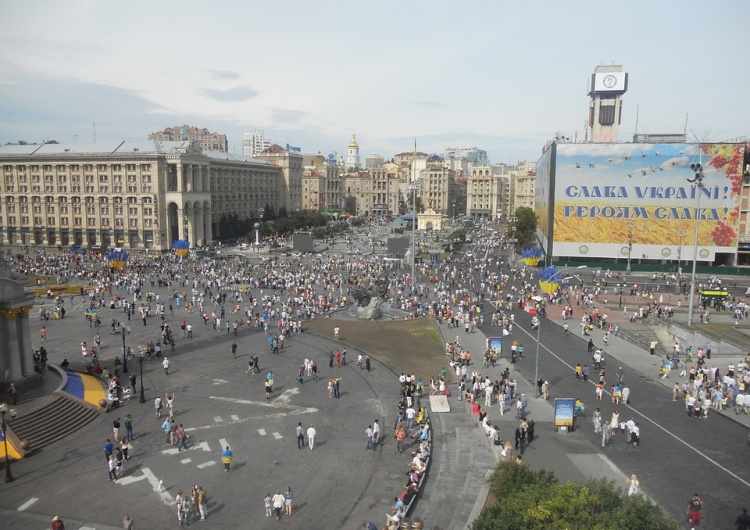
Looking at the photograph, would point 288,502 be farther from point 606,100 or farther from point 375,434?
point 606,100

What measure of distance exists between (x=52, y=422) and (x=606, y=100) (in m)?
150

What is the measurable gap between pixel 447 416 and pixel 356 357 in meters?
9.82

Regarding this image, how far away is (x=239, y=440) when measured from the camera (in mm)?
21438

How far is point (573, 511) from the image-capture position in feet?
37.9

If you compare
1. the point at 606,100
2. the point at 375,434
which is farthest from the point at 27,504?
the point at 606,100

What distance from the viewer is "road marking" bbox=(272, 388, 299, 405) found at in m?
25.5

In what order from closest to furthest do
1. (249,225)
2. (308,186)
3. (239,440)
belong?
(239,440) < (249,225) < (308,186)

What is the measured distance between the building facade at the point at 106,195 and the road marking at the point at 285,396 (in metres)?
67.0

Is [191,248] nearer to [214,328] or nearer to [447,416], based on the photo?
[214,328]

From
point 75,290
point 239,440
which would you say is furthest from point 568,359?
point 75,290

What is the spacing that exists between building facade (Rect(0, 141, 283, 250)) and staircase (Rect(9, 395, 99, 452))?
6725 centimetres

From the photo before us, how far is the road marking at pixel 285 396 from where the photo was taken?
1003 inches

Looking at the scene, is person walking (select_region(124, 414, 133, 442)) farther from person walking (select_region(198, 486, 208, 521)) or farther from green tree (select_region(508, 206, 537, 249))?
green tree (select_region(508, 206, 537, 249))

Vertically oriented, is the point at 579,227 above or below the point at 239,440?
above
